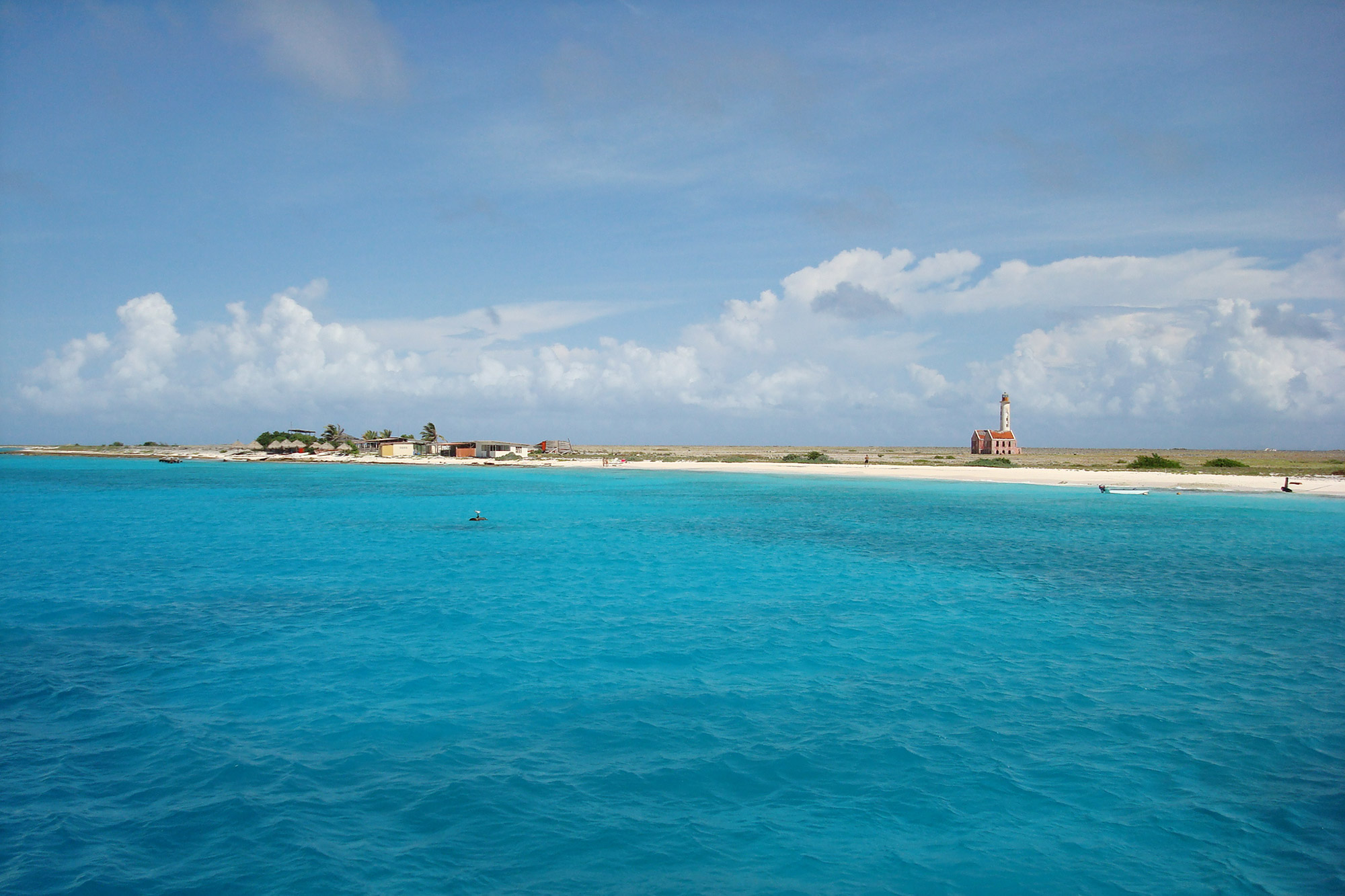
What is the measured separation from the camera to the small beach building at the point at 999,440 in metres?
118

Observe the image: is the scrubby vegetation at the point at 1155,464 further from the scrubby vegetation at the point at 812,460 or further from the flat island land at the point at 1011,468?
the scrubby vegetation at the point at 812,460

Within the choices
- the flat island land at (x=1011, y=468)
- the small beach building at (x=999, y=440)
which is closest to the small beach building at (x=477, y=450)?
the flat island land at (x=1011, y=468)

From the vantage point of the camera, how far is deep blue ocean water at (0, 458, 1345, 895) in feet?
23.4

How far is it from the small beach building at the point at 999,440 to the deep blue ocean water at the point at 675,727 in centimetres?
→ 9903

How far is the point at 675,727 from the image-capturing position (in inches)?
406

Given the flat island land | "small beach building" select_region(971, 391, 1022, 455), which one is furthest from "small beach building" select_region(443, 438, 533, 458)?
"small beach building" select_region(971, 391, 1022, 455)

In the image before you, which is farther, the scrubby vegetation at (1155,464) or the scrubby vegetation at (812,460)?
the scrubby vegetation at (812,460)

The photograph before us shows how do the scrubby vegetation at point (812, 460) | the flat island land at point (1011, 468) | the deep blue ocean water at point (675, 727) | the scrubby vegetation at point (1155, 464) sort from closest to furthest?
the deep blue ocean water at point (675, 727) < the flat island land at point (1011, 468) < the scrubby vegetation at point (1155, 464) < the scrubby vegetation at point (812, 460)

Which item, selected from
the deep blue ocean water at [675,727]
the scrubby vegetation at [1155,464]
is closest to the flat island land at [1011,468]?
the scrubby vegetation at [1155,464]

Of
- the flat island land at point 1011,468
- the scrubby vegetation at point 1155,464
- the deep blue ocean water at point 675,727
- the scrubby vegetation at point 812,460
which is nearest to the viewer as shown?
the deep blue ocean water at point 675,727

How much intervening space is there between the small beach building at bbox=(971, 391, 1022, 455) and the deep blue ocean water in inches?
3899

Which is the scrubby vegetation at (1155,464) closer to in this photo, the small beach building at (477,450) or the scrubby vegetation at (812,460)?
the scrubby vegetation at (812,460)

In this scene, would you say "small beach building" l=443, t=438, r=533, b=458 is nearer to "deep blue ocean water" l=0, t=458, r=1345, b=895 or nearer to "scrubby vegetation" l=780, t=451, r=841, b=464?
"scrubby vegetation" l=780, t=451, r=841, b=464

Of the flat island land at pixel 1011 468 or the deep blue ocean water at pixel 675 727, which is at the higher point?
the flat island land at pixel 1011 468
